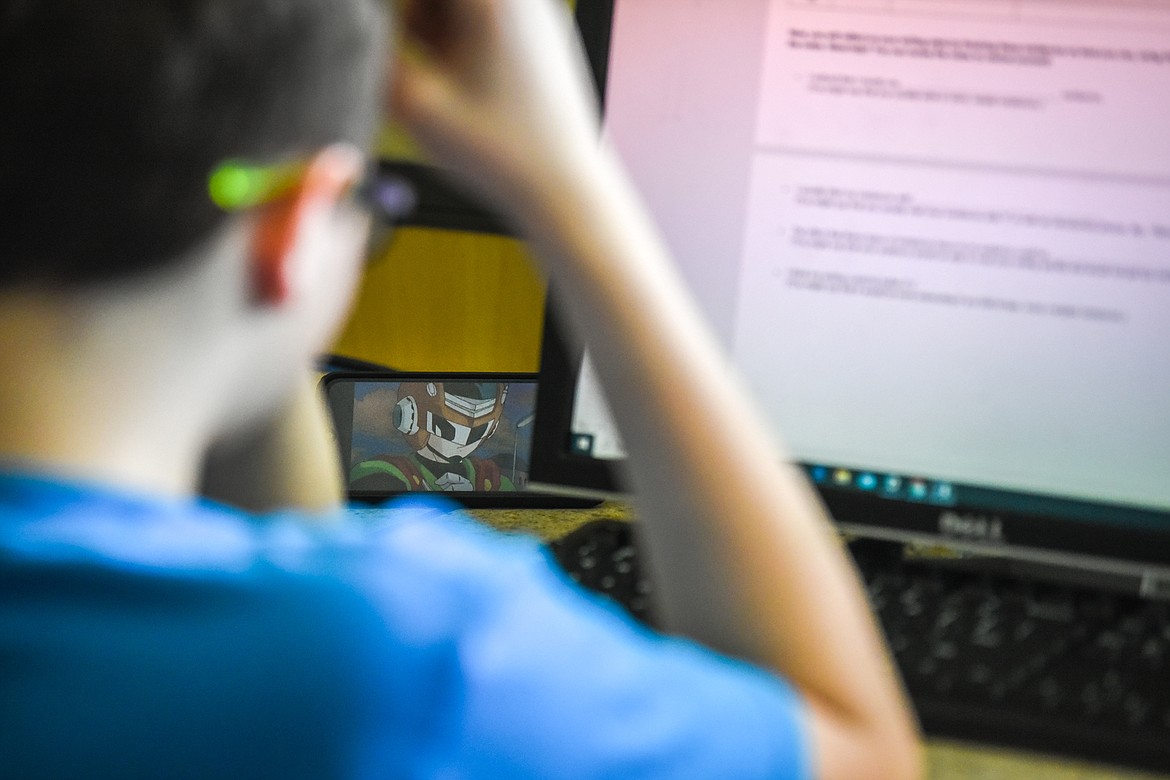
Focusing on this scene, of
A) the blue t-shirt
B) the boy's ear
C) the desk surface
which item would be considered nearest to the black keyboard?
the desk surface

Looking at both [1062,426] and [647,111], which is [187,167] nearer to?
[647,111]

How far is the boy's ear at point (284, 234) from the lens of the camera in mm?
459

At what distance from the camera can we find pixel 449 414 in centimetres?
96

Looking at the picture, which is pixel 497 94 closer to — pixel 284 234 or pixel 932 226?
pixel 284 234

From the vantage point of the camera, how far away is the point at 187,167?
43cm

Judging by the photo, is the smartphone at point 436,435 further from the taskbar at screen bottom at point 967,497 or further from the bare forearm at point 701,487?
the bare forearm at point 701,487

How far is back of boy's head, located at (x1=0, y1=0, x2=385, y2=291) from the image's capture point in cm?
41

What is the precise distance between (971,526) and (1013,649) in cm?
11

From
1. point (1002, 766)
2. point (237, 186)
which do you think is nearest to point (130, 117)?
point (237, 186)

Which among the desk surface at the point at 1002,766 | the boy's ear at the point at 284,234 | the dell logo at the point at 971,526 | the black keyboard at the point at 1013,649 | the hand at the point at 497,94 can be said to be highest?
the hand at the point at 497,94

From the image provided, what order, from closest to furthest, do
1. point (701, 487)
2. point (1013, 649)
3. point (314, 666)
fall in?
point (314, 666) → point (701, 487) → point (1013, 649)

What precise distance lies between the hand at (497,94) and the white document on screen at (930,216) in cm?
18

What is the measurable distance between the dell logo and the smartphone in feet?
1.01

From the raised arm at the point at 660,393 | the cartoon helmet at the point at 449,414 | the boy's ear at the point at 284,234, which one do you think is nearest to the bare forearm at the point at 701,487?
the raised arm at the point at 660,393
